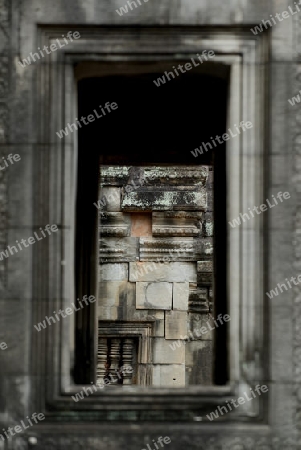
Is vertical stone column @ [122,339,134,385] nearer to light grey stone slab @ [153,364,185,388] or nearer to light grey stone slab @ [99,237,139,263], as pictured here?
light grey stone slab @ [153,364,185,388]

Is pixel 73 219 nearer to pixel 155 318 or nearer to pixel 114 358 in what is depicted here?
pixel 155 318

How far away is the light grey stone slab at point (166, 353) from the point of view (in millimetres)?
19109

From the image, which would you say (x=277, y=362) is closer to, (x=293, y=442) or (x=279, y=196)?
(x=293, y=442)

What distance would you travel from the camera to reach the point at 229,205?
24.9ft

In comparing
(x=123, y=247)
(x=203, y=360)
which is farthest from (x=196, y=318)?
(x=123, y=247)

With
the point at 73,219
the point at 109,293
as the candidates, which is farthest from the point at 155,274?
the point at 73,219

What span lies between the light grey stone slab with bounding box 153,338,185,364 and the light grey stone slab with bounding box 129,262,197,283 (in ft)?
4.73

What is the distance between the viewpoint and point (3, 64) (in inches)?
295

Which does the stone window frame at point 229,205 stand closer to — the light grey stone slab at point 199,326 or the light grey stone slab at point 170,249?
the light grey stone slab at point 170,249

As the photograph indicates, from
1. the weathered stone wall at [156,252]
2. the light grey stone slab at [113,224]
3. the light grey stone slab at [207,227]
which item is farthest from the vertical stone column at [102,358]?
the light grey stone slab at [207,227]

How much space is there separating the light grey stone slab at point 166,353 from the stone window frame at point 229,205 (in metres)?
11.8

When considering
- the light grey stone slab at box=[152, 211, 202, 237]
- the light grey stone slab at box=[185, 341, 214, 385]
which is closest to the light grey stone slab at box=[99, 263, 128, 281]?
the light grey stone slab at box=[152, 211, 202, 237]

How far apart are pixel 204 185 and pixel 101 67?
10964mm

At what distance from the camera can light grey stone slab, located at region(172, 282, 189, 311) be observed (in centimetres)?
1892
